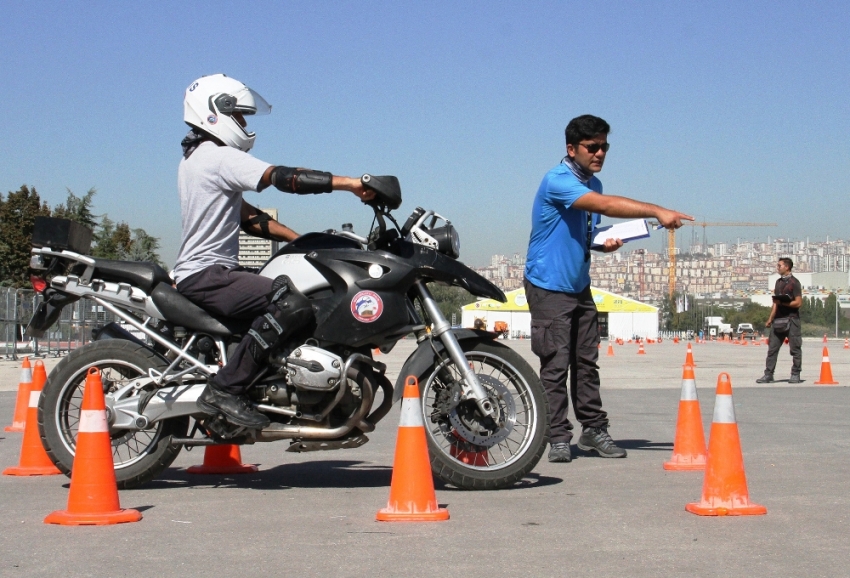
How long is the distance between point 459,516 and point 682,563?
51.2 inches

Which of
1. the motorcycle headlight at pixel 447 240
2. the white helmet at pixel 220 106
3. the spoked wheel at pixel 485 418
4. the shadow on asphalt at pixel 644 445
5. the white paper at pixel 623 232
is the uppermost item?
Result: the white helmet at pixel 220 106

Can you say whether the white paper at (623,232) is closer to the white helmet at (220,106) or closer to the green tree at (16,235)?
the white helmet at (220,106)

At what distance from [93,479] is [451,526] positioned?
5.42ft

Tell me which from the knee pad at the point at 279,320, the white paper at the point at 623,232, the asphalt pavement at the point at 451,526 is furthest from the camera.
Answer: the white paper at the point at 623,232

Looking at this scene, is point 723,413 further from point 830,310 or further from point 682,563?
point 830,310

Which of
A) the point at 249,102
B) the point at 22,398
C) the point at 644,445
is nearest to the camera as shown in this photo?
the point at 249,102

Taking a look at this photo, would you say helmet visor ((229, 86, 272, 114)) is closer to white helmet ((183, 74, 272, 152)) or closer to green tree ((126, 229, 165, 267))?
white helmet ((183, 74, 272, 152))

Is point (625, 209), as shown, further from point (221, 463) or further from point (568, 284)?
point (221, 463)

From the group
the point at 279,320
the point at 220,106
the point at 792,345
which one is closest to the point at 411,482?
the point at 279,320

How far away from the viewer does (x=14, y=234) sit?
184ft

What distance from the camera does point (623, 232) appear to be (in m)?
7.47

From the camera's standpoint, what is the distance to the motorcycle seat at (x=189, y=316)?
6125mm

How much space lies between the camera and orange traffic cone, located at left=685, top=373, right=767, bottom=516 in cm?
530

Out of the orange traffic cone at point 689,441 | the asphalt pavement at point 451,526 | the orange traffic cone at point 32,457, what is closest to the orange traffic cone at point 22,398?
the asphalt pavement at point 451,526
